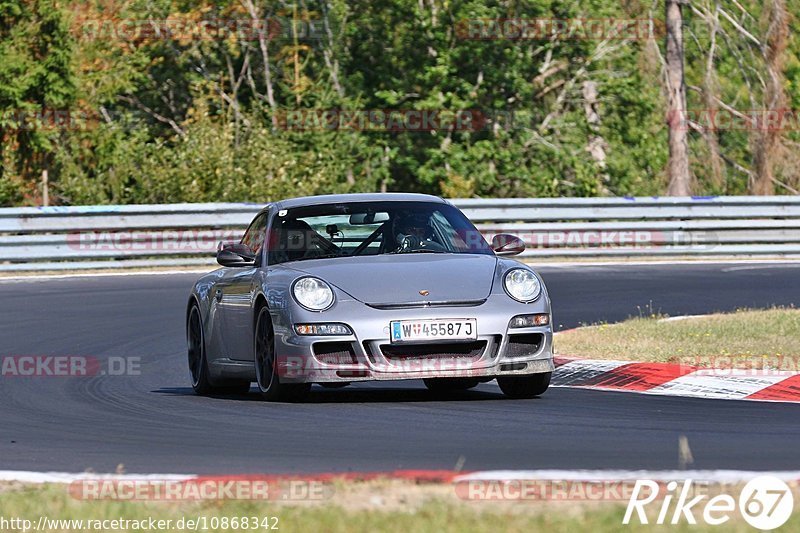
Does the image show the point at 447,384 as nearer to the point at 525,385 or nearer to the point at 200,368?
the point at 525,385

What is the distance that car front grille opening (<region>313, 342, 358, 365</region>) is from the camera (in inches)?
374

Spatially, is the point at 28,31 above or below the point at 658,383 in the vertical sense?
above

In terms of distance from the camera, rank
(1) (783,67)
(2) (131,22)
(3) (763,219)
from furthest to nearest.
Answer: (2) (131,22) < (1) (783,67) < (3) (763,219)

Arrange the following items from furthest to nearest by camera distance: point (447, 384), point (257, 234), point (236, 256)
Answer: point (257, 234) → point (447, 384) → point (236, 256)

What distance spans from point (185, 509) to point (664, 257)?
19.2 m

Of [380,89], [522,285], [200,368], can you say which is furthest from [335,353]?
[380,89]

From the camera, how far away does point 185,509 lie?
5930 mm

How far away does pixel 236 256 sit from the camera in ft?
34.7

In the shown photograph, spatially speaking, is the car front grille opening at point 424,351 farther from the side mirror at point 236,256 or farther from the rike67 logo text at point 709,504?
the rike67 logo text at point 709,504

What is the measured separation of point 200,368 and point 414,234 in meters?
1.88

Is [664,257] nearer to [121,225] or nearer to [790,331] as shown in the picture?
[121,225]

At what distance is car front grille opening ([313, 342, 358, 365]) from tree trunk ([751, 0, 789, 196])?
22.6 metres

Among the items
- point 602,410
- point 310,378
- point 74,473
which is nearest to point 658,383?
point 602,410

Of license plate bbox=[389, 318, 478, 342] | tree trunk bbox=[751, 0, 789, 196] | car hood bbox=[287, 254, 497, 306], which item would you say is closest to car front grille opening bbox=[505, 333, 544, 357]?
car hood bbox=[287, 254, 497, 306]
